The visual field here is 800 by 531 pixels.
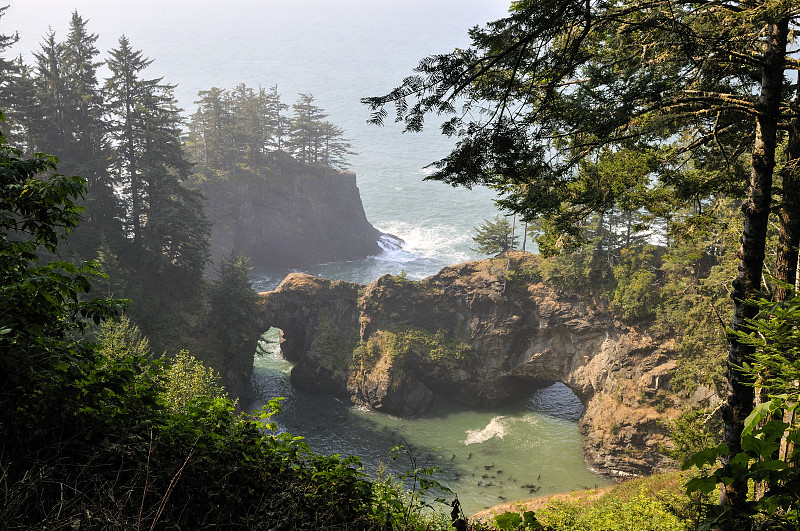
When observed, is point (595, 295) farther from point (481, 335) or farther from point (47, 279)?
point (47, 279)

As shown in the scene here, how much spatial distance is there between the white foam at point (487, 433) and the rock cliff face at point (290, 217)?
42106mm

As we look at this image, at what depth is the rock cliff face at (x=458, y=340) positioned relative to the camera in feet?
109

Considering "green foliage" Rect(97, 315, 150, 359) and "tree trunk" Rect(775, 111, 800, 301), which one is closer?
"tree trunk" Rect(775, 111, 800, 301)

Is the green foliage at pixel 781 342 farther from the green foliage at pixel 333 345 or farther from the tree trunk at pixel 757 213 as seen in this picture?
the green foliage at pixel 333 345

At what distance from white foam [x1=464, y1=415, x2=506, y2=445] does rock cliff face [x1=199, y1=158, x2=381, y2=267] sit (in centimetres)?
4211

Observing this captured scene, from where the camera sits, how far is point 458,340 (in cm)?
3850

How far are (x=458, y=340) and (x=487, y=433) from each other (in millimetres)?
7550

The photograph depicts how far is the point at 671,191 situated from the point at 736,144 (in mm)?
1368

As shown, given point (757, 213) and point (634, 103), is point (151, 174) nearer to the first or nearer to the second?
point (634, 103)

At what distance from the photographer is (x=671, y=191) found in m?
9.58

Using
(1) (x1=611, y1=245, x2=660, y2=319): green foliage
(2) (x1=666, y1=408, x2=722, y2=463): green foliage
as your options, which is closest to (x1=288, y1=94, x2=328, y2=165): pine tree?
(1) (x1=611, y1=245, x2=660, y2=319): green foliage

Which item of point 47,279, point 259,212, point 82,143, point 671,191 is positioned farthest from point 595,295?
point 259,212

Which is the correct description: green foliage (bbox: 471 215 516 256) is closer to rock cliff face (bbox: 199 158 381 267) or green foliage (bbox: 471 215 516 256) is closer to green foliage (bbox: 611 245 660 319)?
green foliage (bbox: 611 245 660 319)

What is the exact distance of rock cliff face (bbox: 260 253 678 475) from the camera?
3331 centimetres
